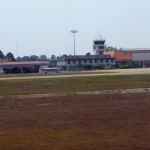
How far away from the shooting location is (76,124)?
22.7m

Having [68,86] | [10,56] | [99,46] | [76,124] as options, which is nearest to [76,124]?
[76,124]

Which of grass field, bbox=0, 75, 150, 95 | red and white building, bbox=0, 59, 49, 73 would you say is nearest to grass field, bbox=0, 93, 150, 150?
grass field, bbox=0, 75, 150, 95

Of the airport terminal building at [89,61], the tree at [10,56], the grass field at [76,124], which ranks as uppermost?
the tree at [10,56]

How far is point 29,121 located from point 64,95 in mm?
14787

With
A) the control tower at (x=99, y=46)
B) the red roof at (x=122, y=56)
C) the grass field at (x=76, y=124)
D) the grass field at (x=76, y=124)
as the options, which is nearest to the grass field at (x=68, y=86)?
the grass field at (x=76, y=124)

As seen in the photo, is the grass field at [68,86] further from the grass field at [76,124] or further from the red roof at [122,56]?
the red roof at [122,56]

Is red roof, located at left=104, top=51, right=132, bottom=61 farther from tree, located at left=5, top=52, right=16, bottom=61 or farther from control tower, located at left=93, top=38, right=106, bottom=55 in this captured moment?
tree, located at left=5, top=52, right=16, bottom=61

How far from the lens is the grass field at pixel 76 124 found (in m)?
18.1

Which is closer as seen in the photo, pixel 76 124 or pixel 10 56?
pixel 76 124

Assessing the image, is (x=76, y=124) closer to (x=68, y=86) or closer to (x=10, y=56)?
(x=68, y=86)

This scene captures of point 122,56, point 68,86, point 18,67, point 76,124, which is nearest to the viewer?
point 76,124

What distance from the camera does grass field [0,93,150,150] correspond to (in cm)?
1808

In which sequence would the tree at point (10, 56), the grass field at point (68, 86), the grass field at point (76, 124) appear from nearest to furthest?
1. the grass field at point (76, 124)
2. the grass field at point (68, 86)
3. the tree at point (10, 56)

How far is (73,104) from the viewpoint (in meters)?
31.5
